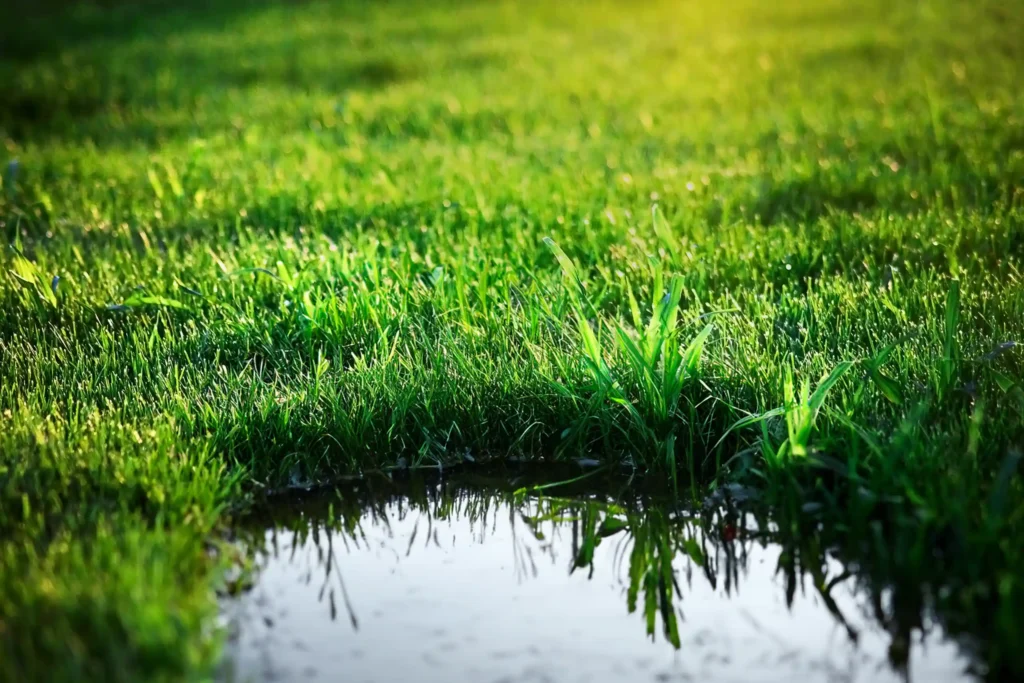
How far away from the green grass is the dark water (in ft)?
0.51

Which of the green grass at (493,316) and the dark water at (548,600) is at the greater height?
the green grass at (493,316)

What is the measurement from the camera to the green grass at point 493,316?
254 cm

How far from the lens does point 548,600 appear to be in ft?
8.18

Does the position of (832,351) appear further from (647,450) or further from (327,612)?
(327,612)

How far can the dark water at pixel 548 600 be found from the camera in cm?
222

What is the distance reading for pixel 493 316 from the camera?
371cm

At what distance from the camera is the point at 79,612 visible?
6.98 ft

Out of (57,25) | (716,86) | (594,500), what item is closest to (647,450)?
(594,500)

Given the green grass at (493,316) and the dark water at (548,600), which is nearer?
the dark water at (548,600)

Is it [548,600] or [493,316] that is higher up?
[493,316]

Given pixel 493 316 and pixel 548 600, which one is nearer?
pixel 548 600

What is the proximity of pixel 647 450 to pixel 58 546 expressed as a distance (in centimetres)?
176

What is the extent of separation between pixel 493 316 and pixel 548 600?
4.72 feet

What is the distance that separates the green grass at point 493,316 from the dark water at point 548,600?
16 centimetres
